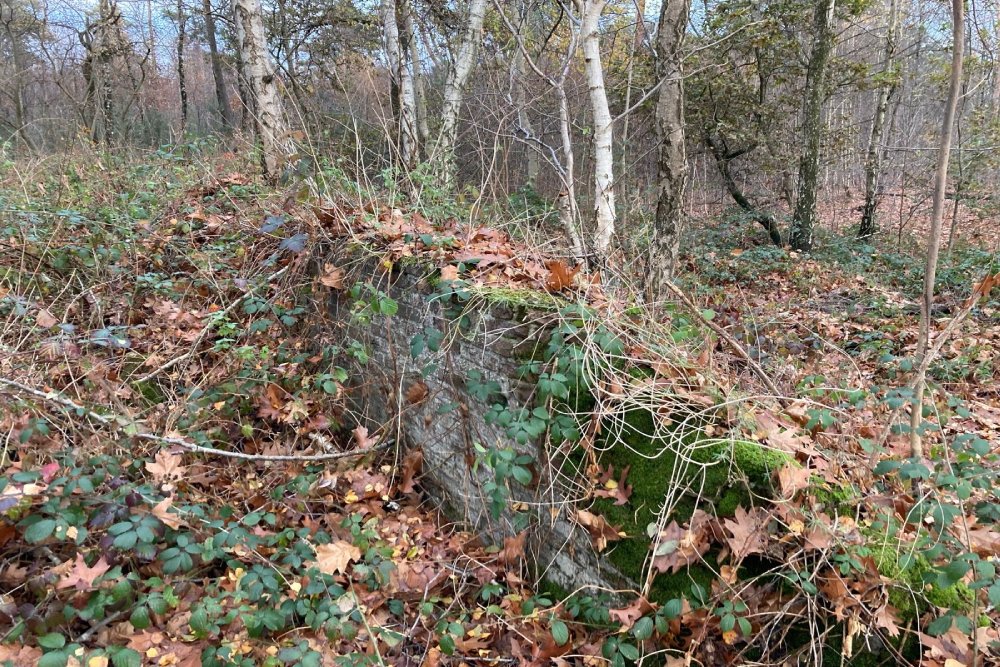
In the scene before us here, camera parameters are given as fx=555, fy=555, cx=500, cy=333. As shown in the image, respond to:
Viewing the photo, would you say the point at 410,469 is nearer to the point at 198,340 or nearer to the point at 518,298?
the point at 518,298


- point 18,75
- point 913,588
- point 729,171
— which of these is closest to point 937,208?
point 913,588

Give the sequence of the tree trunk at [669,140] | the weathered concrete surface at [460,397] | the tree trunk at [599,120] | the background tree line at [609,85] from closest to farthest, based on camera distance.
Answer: the weathered concrete surface at [460,397] < the tree trunk at [599,120] < the tree trunk at [669,140] < the background tree line at [609,85]

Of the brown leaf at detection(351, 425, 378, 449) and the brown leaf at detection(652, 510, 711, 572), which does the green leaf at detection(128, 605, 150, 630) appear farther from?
the brown leaf at detection(652, 510, 711, 572)

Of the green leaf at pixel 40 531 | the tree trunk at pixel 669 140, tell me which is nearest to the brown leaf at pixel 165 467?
the green leaf at pixel 40 531

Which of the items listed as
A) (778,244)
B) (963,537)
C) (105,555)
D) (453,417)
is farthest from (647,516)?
(778,244)

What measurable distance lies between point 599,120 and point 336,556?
168 inches

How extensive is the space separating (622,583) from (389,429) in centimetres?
178

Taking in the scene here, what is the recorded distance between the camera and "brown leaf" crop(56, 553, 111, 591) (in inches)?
85.1

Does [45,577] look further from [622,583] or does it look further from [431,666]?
[622,583]

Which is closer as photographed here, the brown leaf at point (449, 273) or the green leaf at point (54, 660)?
the green leaf at point (54, 660)

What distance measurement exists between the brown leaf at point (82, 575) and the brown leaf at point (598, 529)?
1953 millimetres

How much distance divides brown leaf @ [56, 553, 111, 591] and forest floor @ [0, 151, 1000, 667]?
11 millimetres

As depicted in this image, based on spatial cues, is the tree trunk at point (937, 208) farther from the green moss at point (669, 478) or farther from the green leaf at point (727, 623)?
the green leaf at point (727, 623)

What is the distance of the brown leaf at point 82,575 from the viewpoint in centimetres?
216
